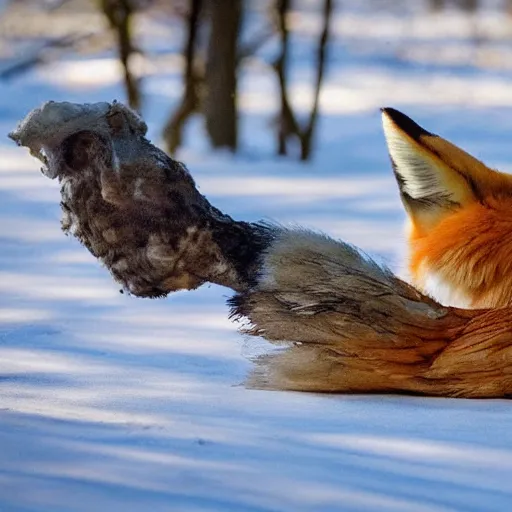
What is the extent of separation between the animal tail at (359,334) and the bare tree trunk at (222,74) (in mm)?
7672

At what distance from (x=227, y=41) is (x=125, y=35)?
3.18 ft

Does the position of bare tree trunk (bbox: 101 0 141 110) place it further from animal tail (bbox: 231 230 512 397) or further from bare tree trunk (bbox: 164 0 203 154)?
animal tail (bbox: 231 230 512 397)

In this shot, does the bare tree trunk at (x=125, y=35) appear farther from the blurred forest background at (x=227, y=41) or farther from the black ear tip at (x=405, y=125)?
the black ear tip at (x=405, y=125)

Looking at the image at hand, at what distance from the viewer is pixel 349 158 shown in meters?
11.1

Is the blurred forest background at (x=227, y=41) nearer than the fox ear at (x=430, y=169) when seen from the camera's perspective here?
No

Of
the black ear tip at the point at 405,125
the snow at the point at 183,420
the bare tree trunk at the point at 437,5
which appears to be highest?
the bare tree trunk at the point at 437,5

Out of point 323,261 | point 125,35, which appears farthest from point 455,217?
point 125,35

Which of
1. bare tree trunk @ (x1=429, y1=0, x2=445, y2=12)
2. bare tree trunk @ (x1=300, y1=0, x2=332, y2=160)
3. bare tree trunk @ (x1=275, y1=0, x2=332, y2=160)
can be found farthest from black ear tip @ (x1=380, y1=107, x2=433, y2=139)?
bare tree trunk @ (x1=429, y1=0, x2=445, y2=12)

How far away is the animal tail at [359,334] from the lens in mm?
2953

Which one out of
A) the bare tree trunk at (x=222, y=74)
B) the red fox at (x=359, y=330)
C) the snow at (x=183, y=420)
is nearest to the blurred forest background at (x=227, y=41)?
the bare tree trunk at (x=222, y=74)

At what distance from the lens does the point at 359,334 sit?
2955 mm

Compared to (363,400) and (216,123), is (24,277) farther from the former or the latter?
(216,123)

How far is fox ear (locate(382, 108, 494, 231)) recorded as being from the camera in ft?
10.6

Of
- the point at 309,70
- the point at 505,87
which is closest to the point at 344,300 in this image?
the point at 505,87
